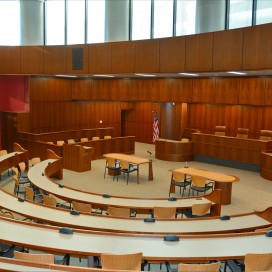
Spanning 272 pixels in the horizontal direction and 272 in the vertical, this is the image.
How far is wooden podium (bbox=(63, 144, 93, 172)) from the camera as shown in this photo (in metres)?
13.7

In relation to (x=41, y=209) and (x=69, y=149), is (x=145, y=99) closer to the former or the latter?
(x=69, y=149)

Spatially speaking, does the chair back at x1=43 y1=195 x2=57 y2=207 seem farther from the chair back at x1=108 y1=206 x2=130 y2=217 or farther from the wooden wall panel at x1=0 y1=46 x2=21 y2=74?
the wooden wall panel at x1=0 y1=46 x2=21 y2=74

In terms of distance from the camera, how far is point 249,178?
1317 centimetres

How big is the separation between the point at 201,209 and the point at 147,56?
8549 millimetres

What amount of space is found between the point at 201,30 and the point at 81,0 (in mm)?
7142

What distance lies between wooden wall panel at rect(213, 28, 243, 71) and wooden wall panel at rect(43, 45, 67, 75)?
749 centimetres

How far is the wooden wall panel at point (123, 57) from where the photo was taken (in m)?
14.9

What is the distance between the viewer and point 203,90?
16.8 metres

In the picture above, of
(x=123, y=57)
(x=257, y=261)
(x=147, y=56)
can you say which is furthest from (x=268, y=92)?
(x=257, y=261)

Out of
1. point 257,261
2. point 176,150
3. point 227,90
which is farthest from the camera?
point 227,90

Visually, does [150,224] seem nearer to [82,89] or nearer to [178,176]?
[178,176]

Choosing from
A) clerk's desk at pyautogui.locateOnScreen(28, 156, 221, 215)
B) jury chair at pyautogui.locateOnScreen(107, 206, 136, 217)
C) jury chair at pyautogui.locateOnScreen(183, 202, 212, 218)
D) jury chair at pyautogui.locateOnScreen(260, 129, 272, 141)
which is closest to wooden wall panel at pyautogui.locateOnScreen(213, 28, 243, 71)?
jury chair at pyautogui.locateOnScreen(260, 129, 272, 141)

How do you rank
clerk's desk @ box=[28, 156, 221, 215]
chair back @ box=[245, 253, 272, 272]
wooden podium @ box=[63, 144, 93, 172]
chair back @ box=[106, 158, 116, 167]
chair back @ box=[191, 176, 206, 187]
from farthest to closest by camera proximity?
wooden podium @ box=[63, 144, 93, 172]
chair back @ box=[106, 158, 116, 167]
chair back @ box=[191, 176, 206, 187]
clerk's desk @ box=[28, 156, 221, 215]
chair back @ box=[245, 253, 272, 272]

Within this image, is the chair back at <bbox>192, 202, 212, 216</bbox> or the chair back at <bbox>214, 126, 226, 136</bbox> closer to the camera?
the chair back at <bbox>192, 202, 212, 216</bbox>
